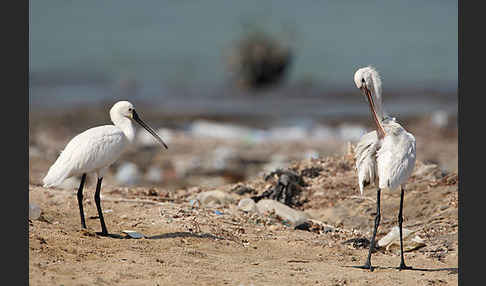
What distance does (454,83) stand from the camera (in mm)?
29625

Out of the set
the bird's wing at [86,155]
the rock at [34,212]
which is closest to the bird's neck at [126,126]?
the bird's wing at [86,155]

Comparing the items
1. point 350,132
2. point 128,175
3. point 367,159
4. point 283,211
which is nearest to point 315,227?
point 283,211

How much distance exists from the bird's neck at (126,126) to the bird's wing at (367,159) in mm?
2414

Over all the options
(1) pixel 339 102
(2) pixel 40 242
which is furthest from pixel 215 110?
(2) pixel 40 242

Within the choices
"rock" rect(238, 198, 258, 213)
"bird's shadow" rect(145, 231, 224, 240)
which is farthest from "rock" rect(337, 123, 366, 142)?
"bird's shadow" rect(145, 231, 224, 240)

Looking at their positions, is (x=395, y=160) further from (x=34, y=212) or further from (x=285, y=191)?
(x=34, y=212)

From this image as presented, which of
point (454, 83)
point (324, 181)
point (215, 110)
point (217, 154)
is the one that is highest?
point (454, 83)

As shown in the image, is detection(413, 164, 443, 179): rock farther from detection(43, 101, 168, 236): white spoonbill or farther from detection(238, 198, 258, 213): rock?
detection(43, 101, 168, 236): white spoonbill

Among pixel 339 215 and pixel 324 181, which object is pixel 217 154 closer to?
pixel 324 181

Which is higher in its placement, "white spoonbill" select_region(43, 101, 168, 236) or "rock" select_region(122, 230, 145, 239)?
"white spoonbill" select_region(43, 101, 168, 236)

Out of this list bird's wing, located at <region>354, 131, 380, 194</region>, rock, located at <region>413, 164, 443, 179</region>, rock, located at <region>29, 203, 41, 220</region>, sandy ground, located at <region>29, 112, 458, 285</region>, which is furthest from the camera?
rock, located at <region>413, 164, 443, 179</region>

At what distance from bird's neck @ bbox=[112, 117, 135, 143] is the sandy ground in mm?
1004

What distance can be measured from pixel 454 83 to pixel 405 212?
21529mm

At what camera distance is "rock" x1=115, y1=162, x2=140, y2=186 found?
43.4 feet
